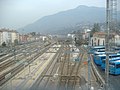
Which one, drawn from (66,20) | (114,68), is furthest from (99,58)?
(66,20)

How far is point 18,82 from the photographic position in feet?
13.7

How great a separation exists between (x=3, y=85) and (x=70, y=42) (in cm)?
370

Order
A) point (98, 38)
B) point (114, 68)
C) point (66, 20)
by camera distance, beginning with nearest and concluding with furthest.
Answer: point (114, 68) < point (66, 20) < point (98, 38)

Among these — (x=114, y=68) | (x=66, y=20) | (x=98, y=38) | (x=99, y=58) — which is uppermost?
(x=66, y=20)

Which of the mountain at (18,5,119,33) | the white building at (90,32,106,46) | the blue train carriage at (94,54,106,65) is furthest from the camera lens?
the blue train carriage at (94,54,106,65)

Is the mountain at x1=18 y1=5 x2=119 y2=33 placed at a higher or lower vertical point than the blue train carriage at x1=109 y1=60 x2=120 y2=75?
higher

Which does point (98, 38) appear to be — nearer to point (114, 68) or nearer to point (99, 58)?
point (99, 58)

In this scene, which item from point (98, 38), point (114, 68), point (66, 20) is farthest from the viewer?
point (98, 38)

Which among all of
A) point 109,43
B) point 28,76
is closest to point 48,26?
point 28,76

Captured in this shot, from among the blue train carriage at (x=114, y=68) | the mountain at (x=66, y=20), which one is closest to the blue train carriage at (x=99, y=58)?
the blue train carriage at (x=114, y=68)

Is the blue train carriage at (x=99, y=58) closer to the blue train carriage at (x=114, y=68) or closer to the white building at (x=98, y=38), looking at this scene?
the white building at (x=98, y=38)

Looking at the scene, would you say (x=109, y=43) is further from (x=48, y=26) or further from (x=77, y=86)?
(x=48, y=26)

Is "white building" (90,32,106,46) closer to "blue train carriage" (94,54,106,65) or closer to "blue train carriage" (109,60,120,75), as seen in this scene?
"blue train carriage" (94,54,106,65)

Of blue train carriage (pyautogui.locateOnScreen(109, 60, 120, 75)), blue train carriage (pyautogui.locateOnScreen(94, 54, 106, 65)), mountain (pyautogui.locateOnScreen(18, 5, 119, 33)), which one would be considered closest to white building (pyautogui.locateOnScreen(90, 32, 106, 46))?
blue train carriage (pyautogui.locateOnScreen(94, 54, 106, 65))
